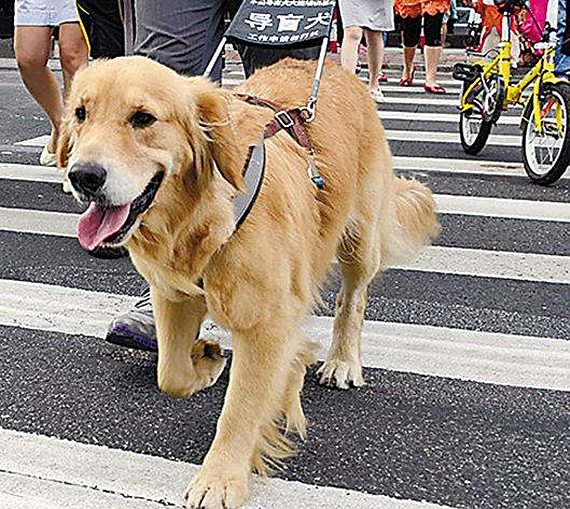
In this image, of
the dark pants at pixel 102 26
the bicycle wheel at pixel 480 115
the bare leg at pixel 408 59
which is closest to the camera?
the dark pants at pixel 102 26

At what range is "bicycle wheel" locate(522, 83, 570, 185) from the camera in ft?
21.5

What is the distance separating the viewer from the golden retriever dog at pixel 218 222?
2482mm

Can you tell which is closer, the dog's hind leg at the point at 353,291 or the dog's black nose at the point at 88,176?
the dog's black nose at the point at 88,176

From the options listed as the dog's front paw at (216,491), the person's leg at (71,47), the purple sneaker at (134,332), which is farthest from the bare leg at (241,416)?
the person's leg at (71,47)

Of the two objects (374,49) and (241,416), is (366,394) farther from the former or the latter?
(374,49)

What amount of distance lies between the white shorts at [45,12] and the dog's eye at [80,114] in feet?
12.0

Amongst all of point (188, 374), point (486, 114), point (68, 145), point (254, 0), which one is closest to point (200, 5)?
point (254, 0)

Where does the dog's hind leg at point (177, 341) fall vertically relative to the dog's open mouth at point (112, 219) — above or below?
below

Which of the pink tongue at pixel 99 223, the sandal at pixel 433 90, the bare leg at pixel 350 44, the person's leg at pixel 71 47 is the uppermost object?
the pink tongue at pixel 99 223

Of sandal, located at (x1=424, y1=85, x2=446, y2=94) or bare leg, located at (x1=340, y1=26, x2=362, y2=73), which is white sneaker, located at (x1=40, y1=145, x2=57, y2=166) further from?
sandal, located at (x1=424, y1=85, x2=446, y2=94)

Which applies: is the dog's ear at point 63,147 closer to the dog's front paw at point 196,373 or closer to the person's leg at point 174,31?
the dog's front paw at point 196,373

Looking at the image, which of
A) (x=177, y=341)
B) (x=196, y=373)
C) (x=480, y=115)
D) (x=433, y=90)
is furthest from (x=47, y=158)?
(x=433, y=90)

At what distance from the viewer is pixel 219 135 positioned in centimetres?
260

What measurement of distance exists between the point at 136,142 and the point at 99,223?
230 millimetres
